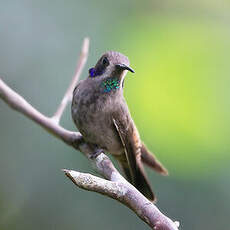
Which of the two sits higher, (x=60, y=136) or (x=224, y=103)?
(x=224, y=103)

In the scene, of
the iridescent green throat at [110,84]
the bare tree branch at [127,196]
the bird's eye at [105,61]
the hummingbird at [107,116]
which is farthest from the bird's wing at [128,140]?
the bare tree branch at [127,196]

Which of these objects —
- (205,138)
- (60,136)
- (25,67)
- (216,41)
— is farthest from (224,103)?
(25,67)

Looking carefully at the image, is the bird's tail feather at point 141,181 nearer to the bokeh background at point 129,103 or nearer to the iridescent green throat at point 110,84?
the bokeh background at point 129,103

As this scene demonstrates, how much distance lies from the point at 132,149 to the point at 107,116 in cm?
30

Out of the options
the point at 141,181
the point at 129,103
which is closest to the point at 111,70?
the point at 129,103

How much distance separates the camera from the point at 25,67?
12.0 feet

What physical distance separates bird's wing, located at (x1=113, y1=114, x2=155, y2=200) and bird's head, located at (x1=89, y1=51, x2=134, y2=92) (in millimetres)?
237

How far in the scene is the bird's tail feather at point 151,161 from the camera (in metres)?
2.91

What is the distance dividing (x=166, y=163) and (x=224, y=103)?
683 millimetres

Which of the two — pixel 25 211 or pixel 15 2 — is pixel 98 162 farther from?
pixel 15 2

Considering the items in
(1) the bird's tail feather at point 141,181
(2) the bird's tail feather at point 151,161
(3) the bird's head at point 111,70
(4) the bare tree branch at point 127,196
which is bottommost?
(4) the bare tree branch at point 127,196

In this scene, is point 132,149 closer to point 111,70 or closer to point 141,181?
point 141,181

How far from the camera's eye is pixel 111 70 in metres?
2.66

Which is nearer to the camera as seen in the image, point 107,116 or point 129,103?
point 107,116
